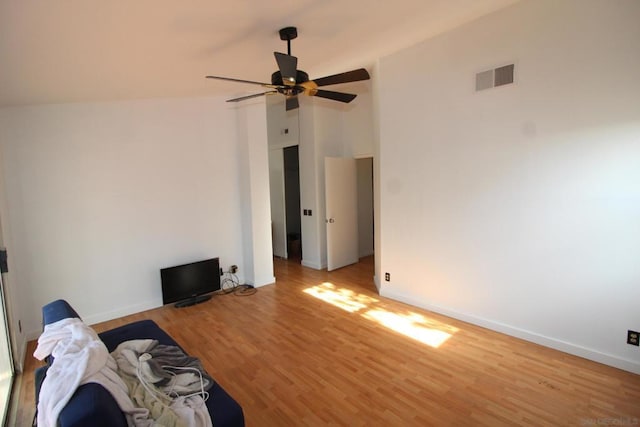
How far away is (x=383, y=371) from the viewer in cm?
254

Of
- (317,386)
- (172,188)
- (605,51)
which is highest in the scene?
(605,51)

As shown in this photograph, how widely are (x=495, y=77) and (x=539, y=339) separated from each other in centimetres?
248

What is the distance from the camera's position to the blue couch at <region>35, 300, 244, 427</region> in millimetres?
1203

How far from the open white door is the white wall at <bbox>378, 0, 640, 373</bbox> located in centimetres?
157

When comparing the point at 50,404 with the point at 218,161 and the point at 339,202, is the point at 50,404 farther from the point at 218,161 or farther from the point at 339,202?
the point at 339,202

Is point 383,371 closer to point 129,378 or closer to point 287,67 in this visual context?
point 129,378

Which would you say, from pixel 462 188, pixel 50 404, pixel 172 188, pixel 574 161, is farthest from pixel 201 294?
pixel 574 161

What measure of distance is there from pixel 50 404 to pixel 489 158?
3546mm

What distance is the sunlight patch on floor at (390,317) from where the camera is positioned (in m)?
3.10

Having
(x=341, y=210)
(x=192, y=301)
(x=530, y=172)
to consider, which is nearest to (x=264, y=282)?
(x=192, y=301)

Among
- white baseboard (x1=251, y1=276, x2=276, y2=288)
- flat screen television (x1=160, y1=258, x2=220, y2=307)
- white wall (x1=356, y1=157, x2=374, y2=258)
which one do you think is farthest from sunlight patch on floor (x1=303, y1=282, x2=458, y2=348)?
white wall (x1=356, y1=157, x2=374, y2=258)

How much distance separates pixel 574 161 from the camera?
2.58 meters

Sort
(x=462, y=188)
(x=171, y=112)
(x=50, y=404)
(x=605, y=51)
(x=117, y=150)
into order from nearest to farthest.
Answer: (x=50, y=404), (x=605, y=51), (x=462, y=188), (x=117, y=150), (x=171, y=112)

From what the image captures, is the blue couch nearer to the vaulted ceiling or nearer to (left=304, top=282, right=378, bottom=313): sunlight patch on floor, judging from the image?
the vaulted ceiling
